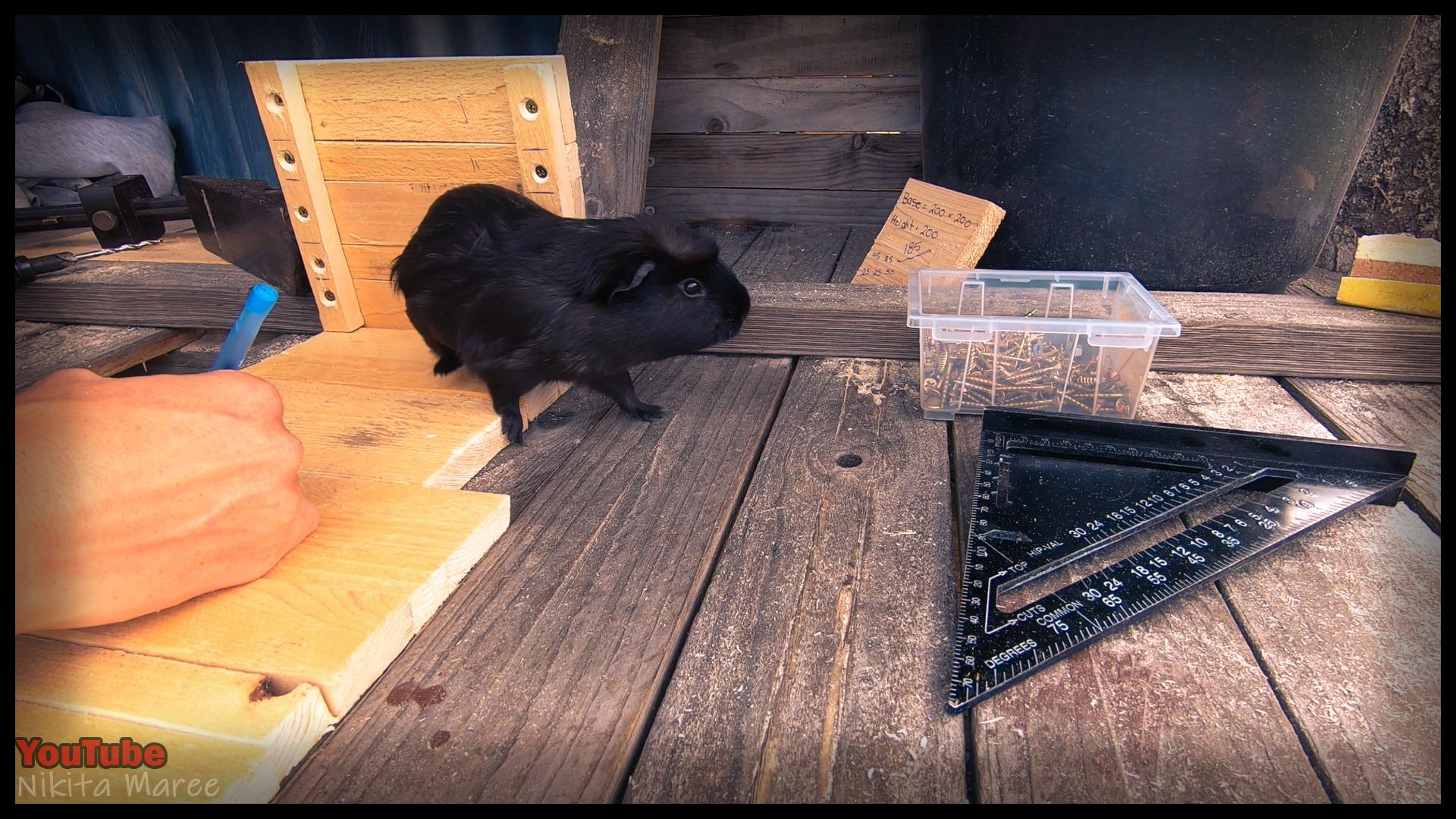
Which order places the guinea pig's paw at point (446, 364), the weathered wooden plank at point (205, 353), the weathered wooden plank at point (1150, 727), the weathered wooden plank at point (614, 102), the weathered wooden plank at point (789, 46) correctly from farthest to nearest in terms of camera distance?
the weathered wooden plank at point (789, 46)
the weathered wooden plank at point (614, 102)
the weathered wooden plank at point (205, 353)
the guinea pig's paw at point (446, 364)
the weathered wooden plank at point (1150, 727)

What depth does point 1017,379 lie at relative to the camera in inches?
65.9

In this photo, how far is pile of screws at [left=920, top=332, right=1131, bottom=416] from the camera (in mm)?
1646

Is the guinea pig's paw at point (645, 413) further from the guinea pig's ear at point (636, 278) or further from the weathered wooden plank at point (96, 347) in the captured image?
the weathered wooden plank at point (96, 347)

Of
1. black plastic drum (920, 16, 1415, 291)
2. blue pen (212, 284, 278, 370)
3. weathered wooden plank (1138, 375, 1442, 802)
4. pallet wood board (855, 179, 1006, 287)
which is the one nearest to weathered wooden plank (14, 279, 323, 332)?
blue pen (212, 284, 278, 370)

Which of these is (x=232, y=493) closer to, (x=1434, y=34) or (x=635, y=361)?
(x=635, y=361)

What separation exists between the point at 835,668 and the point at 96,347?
2.31 m

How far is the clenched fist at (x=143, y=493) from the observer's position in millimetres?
832

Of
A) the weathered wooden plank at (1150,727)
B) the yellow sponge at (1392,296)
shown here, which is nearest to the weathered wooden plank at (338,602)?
the weathered wooden plank at (1150,727)

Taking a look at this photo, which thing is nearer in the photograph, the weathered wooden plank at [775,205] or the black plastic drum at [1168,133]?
the black plastic drum at [1168,133]

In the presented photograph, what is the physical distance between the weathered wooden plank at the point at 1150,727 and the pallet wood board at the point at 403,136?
1469 mm

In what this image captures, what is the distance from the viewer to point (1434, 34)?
6.90 ft

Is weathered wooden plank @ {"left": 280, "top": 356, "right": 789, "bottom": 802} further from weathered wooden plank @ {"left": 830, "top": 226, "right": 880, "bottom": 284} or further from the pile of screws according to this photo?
weathered wooden plank @ {"left": 830, "top": 226, "right": 880, "bottom": 284}

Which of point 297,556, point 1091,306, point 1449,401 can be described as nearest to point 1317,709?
point 1449,401

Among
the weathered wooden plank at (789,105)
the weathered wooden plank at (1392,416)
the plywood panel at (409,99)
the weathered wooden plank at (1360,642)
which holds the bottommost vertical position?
the weathered wooden plank at (1392,416)
